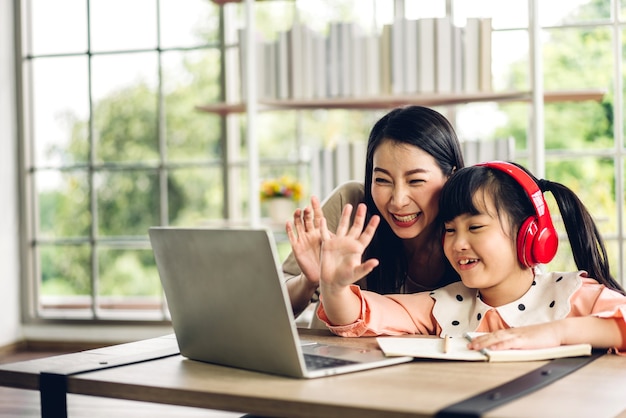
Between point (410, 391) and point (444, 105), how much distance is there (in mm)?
2922

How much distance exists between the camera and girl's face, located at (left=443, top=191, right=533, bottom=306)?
1549 millimetres

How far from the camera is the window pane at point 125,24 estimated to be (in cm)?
573

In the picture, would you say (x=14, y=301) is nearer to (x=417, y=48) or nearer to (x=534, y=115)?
(x=417, y=48)

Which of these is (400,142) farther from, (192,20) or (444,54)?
(192,20)

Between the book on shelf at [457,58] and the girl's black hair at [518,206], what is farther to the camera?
the book on shelf at [457,58]

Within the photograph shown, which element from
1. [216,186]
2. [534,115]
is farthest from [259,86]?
[216,186]

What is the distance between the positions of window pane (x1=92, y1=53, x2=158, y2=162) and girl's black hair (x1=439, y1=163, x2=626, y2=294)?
721 centimetres

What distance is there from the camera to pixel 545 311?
5.00 ft

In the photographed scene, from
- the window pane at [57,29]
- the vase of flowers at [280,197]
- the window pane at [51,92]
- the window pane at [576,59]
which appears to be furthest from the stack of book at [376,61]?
the window pane at [576,59]

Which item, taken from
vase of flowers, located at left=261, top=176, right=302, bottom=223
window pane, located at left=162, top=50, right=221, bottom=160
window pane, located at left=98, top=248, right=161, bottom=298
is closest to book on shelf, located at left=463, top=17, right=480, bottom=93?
vase of flowers, located at left=261, top=176, right=302, bottom=223

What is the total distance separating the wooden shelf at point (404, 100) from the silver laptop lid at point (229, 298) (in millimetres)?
2288

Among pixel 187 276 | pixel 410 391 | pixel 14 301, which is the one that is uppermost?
pixel 187 276

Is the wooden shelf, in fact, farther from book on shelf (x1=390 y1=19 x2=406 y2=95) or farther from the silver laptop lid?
the silver laptop lid

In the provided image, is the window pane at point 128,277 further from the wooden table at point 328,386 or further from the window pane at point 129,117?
the wooden table at point 328,386
